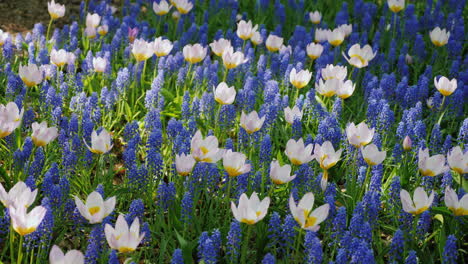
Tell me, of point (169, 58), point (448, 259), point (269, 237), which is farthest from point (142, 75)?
point (448, 259)

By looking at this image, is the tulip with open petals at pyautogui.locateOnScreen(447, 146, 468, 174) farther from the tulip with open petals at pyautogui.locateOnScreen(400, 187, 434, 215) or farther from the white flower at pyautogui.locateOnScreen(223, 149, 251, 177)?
the white flower at pyautogui.locateOnScreen(223, 149, 251, 177)

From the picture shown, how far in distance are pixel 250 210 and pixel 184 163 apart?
0.49 metres

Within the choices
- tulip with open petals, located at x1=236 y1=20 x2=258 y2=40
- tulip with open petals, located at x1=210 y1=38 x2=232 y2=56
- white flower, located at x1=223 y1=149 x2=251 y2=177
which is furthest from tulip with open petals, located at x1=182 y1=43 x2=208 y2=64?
white flower, located at x1=223 y1=149 x2=251 y2=177

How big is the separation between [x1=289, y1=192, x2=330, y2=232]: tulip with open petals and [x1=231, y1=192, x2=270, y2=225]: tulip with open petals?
5.3 inches

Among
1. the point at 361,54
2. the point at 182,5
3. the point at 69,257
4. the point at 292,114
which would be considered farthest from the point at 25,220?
the point at 182,5

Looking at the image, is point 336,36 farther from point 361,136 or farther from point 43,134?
point 43,134

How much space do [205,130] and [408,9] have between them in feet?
10.8

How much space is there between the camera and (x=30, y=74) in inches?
144

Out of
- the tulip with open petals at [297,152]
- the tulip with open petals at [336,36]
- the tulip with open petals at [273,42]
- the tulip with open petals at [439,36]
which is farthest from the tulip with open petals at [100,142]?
the tulip with open petals at [439,36]

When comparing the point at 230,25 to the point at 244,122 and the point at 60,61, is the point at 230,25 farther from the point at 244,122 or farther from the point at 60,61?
the point at 244,122

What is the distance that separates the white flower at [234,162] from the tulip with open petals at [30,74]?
1.46m

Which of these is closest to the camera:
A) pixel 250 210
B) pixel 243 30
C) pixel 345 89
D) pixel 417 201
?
pixel 250 210

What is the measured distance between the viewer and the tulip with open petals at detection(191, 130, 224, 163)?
2961 millimetres

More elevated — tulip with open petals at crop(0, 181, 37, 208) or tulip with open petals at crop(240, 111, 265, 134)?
tulip with open petals at crop(240, 111, 265, 134)
